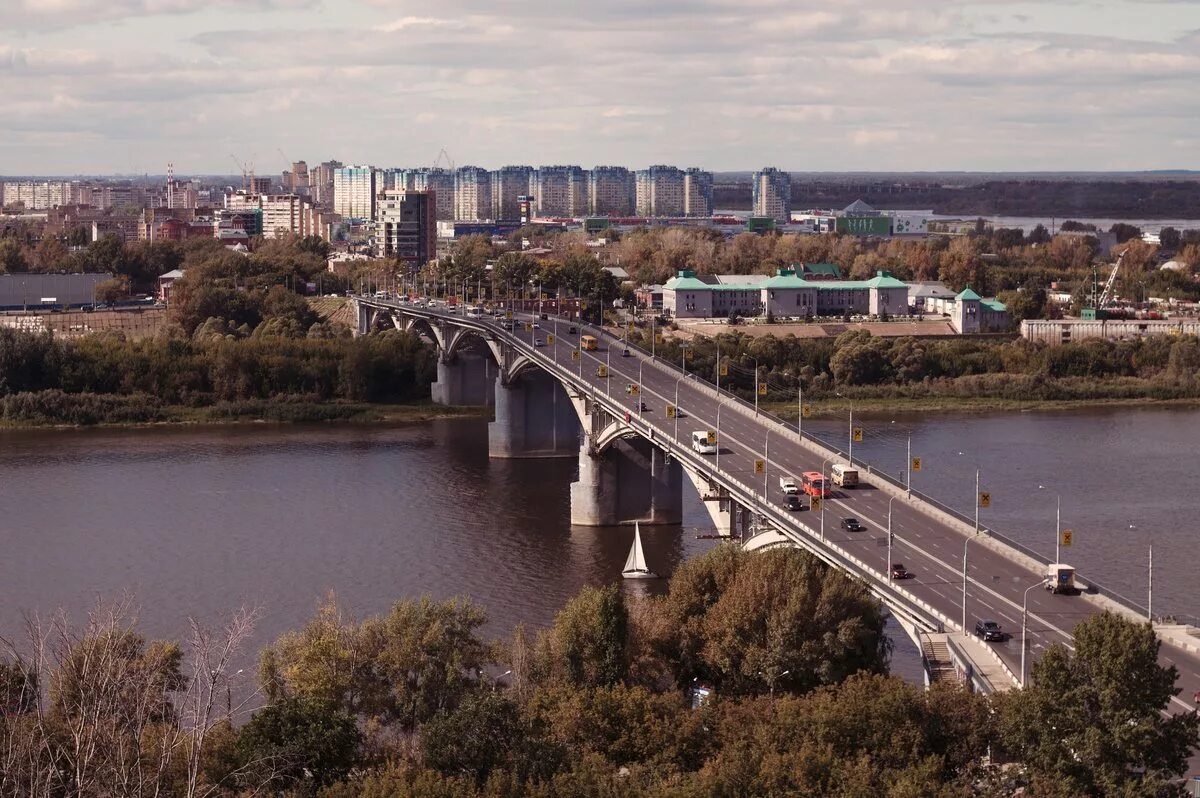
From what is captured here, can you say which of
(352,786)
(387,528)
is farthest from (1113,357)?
(352,786)

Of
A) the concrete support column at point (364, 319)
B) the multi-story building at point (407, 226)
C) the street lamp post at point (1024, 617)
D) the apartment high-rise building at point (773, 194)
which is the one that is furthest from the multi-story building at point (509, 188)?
the street lamp post at point (1024, 617)

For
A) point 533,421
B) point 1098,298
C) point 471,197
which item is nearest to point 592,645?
point 533,421

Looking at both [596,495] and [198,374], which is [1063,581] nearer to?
[596,495]

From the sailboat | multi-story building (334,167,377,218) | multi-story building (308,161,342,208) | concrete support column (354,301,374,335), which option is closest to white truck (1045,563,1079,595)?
the sailboat

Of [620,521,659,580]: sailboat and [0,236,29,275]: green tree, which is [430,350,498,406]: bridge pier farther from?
[0,236,29,275]: green tree

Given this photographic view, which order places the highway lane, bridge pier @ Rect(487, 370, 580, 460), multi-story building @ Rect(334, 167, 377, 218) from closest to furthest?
the highway lane → bridge pier @ Rect(487, 370, 580, 460) → multi-story building @ Rect(334, 167, 377, 218)

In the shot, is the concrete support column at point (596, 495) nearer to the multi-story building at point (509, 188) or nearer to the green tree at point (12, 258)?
the green tree at point (12, 258)
